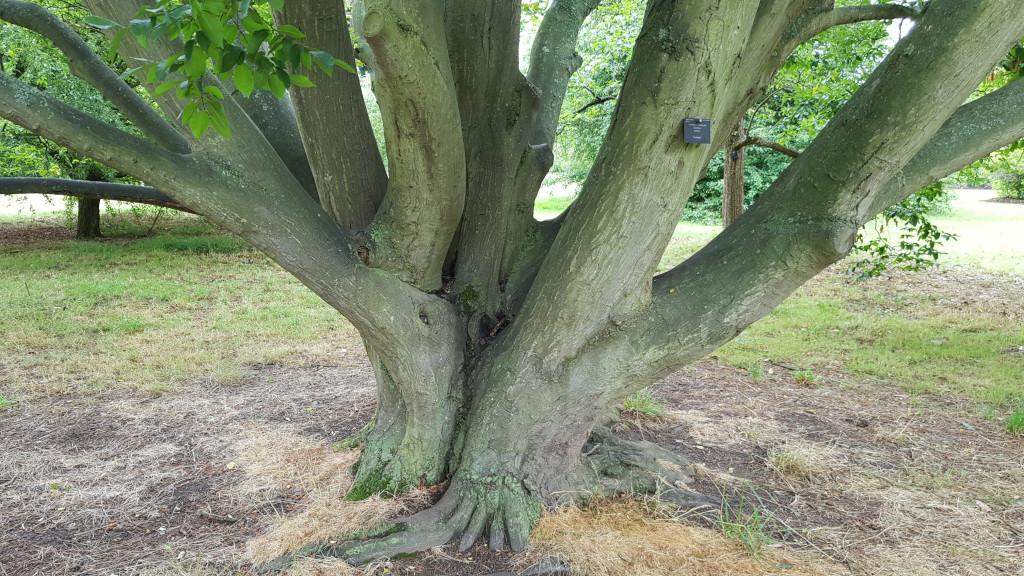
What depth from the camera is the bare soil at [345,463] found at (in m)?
3.22

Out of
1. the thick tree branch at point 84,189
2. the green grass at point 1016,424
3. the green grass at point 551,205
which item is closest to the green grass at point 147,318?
the thick tree branch at point 84,189

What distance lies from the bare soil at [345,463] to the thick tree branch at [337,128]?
1.56m

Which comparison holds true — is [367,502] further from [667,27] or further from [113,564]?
[667,27]

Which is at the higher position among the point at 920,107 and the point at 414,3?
the point at 414,3

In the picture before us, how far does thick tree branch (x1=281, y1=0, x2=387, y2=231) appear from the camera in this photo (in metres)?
2.95

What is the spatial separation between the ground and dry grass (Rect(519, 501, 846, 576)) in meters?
0.01

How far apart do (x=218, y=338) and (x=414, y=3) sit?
567 centimetres

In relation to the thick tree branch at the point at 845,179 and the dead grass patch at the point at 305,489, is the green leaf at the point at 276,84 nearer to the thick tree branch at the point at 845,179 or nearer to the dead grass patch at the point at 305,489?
the thick tree branch at the point at 845,179

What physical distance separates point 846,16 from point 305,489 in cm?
379

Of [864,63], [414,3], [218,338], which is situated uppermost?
[864,63]

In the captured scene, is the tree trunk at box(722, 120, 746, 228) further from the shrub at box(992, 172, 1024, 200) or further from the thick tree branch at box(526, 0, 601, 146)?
the shrub at box(992, 172, 1024, 200)

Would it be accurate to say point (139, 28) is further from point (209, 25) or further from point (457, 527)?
point (457, 527)

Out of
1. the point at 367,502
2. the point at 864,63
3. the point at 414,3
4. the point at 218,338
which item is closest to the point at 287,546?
the point at 367,502

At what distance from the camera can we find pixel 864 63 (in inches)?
312
